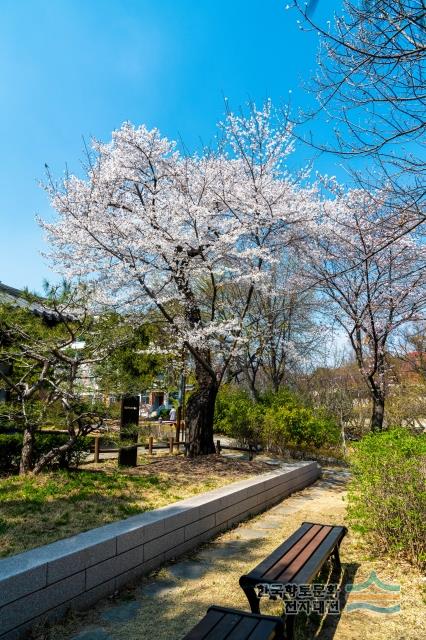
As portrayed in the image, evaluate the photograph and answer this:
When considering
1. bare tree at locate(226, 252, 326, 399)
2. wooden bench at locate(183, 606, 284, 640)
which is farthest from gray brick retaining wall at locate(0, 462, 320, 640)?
bare tree at locate(226, 252, 326, 399)

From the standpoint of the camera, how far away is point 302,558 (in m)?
3.47

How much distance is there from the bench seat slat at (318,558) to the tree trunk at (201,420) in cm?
516

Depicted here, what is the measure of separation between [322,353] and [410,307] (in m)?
8.01

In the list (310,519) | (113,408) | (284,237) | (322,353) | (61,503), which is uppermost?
(284,237)

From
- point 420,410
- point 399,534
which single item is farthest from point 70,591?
point 420,410

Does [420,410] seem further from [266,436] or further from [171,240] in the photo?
[171,240]

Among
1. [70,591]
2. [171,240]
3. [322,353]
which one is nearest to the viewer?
[70,591]

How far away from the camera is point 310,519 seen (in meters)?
6.27

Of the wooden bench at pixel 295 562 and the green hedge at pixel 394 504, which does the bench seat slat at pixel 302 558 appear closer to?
the wooden bench at pixel 295 562

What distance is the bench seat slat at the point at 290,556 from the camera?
3121 mm

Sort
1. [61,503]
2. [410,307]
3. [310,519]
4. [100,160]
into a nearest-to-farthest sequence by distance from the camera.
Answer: [61,503] → [310,519] → [100,160] → [410,307]

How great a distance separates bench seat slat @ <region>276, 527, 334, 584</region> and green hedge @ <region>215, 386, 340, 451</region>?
7376mm

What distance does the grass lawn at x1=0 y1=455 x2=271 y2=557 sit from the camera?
4023 millimetres

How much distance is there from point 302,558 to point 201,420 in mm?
6019
